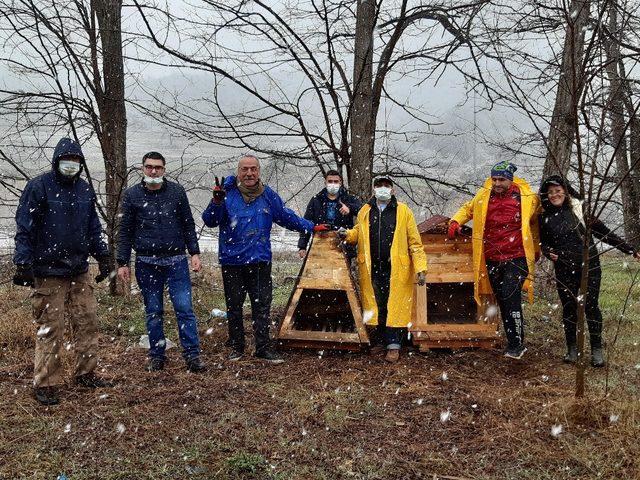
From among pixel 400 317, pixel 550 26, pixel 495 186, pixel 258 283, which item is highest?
pixel 550 26

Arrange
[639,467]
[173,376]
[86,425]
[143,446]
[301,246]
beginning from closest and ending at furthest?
[639,467]
[143,446]
[86,425]
[173,376]
[301,246]

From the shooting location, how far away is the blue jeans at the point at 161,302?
5.09 metres

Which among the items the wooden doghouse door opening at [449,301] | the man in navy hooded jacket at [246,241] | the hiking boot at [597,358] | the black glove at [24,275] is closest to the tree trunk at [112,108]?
the man in navy hooded jacket at [246,241]

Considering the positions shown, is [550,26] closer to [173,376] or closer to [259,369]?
[259,369]

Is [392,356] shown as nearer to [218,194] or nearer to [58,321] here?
[218,194]

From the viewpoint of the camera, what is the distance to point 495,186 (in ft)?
17.8

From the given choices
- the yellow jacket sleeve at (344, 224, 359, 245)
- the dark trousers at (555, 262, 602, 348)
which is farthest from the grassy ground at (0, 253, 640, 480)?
the yellow jacket sleeve at (344, 224, 359, 245)

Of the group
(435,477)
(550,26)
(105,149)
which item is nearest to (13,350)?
(105,149)

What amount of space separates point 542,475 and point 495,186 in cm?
300

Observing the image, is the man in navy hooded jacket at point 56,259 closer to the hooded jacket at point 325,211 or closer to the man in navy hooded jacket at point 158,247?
the man in navy hooded jacket at point 158,247

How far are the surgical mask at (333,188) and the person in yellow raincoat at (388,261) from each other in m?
0.82

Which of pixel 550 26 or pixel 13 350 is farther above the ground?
pixel 550 26

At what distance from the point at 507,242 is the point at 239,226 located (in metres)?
2.73

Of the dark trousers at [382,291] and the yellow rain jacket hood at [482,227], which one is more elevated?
the yellow rain jacket hood at [482,227]
